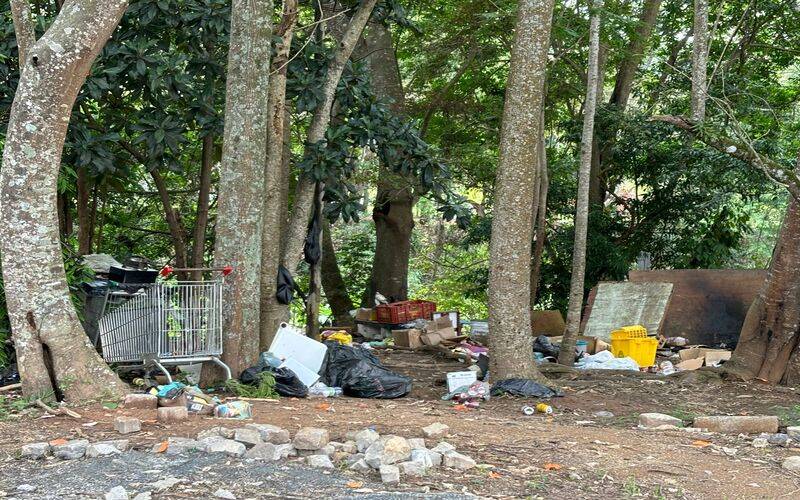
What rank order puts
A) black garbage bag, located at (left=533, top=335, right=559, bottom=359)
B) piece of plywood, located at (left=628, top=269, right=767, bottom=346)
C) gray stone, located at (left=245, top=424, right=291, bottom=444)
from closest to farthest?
1. gray stone, located at (left=245, top=424, right=291, bottom=444)
2. black garbage bag, located at (left=533, top=335, right=559, bottom=359)
3. piece of plywood, located at (left=628, top=269, right=767, bottom=346)

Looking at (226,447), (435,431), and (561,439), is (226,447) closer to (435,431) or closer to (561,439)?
(435,431)

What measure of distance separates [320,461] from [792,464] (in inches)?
121

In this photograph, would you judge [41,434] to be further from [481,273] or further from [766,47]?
[766,47]

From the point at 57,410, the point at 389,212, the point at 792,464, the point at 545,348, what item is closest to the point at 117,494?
the point at 57,410

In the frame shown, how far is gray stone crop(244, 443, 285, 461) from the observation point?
507 cm

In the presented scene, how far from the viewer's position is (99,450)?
198 inches

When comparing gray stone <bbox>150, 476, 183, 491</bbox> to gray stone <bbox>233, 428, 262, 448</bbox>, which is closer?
gray stone <bbox>150, 476, 183, 491</bbox>

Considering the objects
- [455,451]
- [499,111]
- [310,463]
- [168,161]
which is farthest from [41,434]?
[499,111]

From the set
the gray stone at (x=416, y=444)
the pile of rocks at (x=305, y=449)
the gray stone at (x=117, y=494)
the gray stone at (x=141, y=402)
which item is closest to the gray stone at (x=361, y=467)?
the pile of rocks at (x=305, y=449)

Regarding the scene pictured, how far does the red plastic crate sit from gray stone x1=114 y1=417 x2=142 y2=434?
785cm

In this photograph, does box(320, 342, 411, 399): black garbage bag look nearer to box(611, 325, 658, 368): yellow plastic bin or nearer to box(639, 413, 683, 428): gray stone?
box(639, 413, 683, 428): gray stone

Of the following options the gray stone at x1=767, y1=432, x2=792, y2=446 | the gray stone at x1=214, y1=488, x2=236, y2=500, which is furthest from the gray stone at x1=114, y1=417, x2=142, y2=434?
the gray stone at x1=767, y1=432, x2=792, y2=446

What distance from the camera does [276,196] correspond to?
873cm

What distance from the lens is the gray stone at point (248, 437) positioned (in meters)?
5.24
